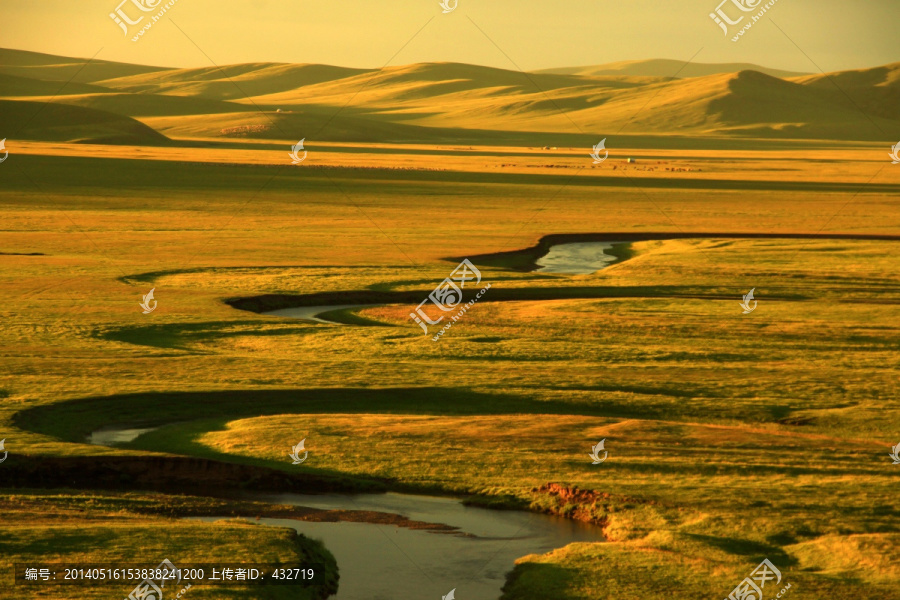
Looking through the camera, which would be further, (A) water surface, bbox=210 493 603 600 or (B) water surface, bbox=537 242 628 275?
(B) water surface, bbox=537 242 628 275

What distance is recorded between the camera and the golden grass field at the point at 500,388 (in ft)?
57.2

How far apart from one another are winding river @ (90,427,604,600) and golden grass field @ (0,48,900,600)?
519mm

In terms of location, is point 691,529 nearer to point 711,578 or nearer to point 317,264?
point 711,578

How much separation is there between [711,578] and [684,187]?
9392 centimetres

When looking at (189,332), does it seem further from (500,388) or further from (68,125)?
(68,125)

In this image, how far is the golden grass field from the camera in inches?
687

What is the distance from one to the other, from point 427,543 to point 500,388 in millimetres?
10427

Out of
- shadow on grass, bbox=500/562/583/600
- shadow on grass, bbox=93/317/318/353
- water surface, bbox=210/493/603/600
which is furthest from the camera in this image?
shadow on grass, bbox=93/317/318/353

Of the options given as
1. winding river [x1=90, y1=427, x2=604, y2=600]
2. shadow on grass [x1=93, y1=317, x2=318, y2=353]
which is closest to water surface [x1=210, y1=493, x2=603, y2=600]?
winding river [x1=90, y1=427, x2=604, y2=600]

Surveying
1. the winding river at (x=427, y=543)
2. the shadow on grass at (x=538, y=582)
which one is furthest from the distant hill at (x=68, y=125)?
the shadow on grass at (x=538, y=582)

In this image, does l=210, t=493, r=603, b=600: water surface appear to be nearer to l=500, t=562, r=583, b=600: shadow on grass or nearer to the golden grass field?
l=500, t=562, r=583, b=600: shadow on grass

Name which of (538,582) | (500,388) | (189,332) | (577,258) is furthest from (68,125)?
(538,582)

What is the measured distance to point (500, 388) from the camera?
28.6m

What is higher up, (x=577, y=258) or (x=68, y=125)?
(x=68, y=125)
